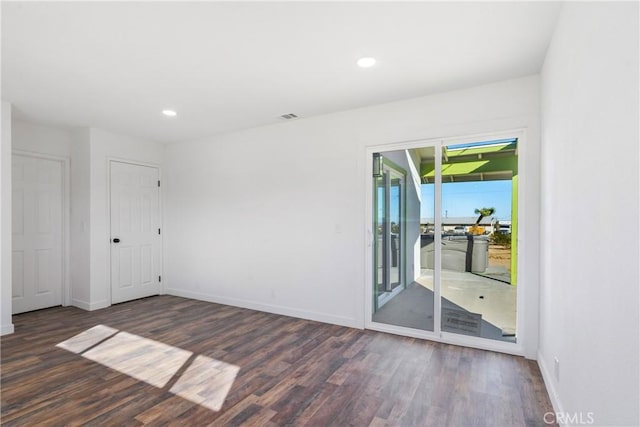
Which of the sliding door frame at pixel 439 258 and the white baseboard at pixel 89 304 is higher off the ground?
the sliding door frame at pixel 439 258

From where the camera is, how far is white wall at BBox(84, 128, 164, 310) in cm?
466

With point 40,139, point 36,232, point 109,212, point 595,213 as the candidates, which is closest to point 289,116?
point 109,212

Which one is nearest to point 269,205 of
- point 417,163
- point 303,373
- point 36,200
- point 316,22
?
point 417,163

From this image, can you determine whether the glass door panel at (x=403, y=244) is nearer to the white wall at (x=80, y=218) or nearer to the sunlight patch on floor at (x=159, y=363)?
the sunlight patch on floor at (x=159, y=363)

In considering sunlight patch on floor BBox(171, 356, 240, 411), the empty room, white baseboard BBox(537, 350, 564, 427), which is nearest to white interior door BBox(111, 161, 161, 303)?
the empty room

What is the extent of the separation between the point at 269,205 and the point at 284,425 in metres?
2.95

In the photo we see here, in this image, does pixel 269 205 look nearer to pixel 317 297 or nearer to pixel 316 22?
pixel 317 297

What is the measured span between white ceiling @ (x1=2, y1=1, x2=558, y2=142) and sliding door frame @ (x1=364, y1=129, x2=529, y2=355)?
55 centimetres

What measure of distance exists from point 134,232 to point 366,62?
15.0 feet

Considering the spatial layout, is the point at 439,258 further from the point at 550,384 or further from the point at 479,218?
the point at 550,384

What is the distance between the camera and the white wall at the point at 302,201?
315 cm

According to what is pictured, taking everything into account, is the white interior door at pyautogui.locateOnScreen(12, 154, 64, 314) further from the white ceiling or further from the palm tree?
the palm tree

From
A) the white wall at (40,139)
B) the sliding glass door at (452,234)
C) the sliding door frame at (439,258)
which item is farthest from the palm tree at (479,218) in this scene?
the white wall at (40,139)

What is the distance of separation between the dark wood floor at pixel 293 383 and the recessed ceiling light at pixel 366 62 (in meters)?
2.65
